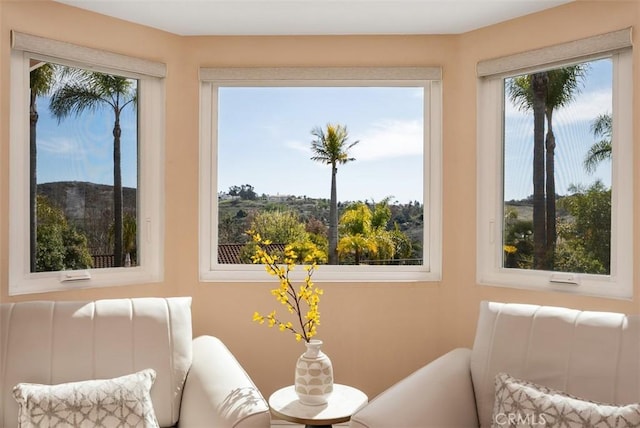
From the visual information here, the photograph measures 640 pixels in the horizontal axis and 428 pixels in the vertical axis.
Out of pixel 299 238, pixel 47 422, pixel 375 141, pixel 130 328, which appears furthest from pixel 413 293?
pixel 47 422

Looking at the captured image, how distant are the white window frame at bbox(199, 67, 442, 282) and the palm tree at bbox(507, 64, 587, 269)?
1.62 feet

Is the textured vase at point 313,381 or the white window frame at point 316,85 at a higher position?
the white window frame at point 316,85

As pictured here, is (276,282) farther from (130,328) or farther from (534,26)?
(534,26)

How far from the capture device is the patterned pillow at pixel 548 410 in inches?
66.6

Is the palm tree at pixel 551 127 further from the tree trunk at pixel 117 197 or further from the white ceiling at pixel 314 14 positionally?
the tree trunk at pixel 117 197

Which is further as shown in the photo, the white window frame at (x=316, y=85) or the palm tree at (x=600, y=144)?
the white window frame at (x=316, y=85)

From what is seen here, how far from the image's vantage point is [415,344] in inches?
112

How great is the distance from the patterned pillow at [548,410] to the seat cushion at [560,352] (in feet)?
0.37

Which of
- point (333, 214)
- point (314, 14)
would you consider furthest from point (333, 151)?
point (314, 14)

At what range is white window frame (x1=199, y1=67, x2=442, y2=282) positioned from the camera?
9.41ft

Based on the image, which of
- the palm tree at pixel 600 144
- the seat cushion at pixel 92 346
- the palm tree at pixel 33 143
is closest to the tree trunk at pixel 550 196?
the palm tree at pixel 600 144

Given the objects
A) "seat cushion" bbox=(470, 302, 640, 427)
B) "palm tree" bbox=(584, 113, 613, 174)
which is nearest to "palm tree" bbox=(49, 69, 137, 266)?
"seat cushion" bbox=(470, 302, 640, 427)

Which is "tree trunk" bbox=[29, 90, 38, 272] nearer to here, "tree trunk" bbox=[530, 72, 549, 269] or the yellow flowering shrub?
the yellow flowering shrub

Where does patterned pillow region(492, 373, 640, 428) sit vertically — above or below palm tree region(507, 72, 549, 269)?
below
